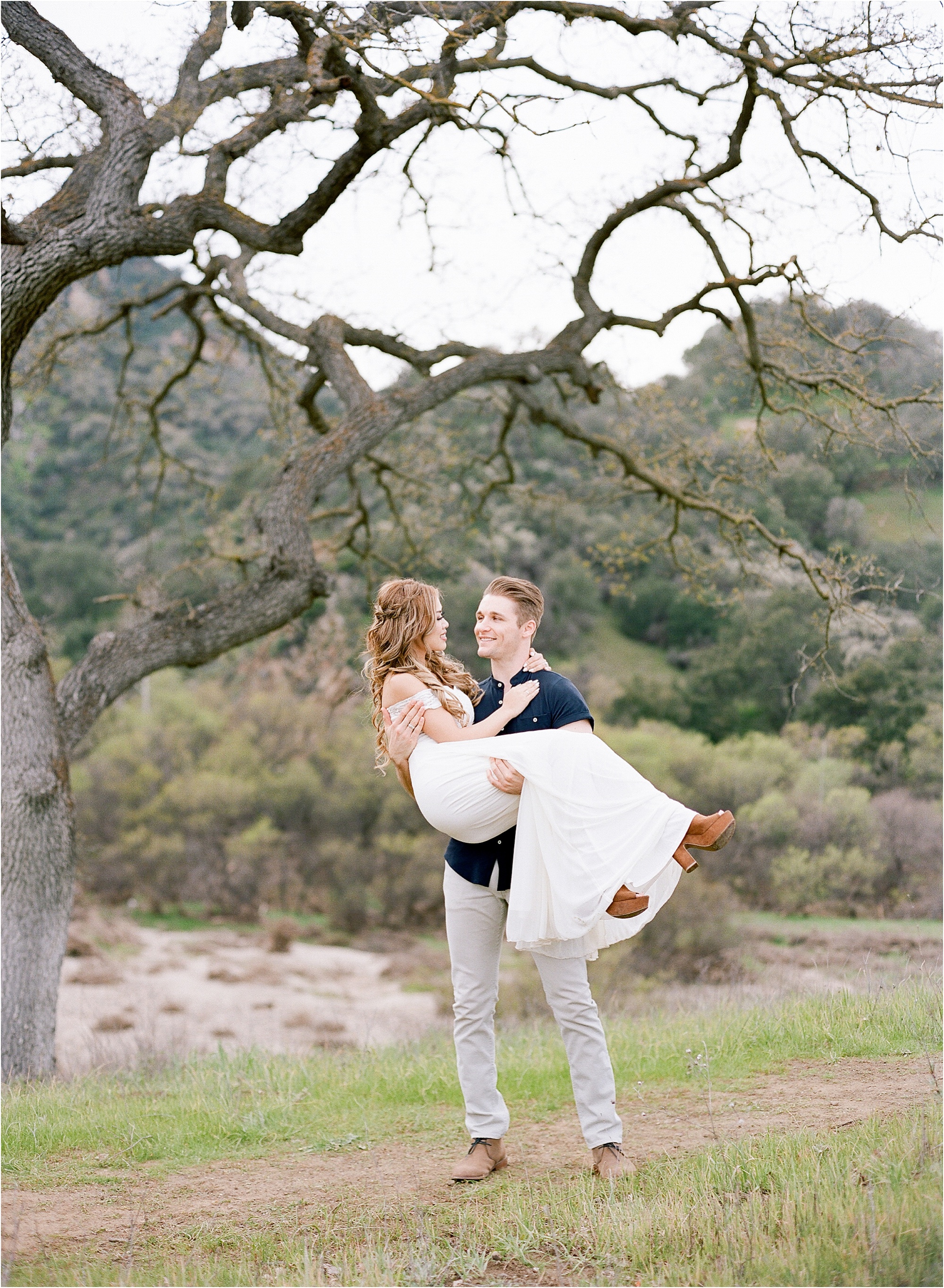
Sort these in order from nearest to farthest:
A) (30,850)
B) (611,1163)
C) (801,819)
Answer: (611,1163) → (30,850) → (801,819)

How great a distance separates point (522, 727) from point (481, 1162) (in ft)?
4.76

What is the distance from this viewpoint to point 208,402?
3716 cm

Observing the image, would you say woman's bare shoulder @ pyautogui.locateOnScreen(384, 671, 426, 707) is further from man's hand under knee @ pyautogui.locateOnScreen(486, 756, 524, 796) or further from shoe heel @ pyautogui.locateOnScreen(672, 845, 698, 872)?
shoe heel @ pyautogui.locateOnScreen(672, 845, 698, 872)

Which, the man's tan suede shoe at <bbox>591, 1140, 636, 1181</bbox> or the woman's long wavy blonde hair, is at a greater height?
the woman's long wavy blonde hair

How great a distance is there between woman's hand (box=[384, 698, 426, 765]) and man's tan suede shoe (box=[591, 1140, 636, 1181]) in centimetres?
139

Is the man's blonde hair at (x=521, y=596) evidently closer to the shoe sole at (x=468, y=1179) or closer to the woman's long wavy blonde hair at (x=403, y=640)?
the woman's long wavy blonde hair at (x=403, y=640)

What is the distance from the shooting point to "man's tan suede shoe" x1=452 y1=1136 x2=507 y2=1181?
146 inches

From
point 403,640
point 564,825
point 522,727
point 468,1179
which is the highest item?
point 403,640

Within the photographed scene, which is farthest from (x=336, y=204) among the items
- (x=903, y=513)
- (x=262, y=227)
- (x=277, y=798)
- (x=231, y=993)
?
(x=277, y=798)

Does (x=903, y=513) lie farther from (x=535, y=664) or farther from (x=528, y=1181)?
(x=528, y=1181)

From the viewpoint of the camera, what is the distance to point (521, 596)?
371 centimetres

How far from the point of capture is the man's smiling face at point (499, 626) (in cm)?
366

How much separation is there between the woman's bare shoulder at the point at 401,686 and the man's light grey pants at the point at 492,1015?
57cm

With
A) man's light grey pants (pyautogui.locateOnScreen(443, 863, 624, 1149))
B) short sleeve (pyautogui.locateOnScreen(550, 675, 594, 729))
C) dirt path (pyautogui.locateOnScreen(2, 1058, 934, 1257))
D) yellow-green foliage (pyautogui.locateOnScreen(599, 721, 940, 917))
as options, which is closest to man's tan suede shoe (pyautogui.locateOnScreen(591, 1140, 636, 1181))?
man's light grey pants (pyautogui.locateOnScreen(443, 863, 624, 1149))
